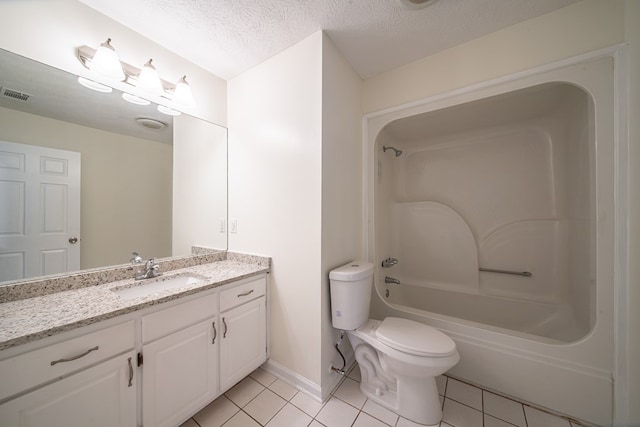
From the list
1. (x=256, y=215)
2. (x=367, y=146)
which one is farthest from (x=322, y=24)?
(x=256, y=215)

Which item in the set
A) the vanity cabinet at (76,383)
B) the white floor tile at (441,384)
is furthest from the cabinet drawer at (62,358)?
the white floor tile at (441,384)

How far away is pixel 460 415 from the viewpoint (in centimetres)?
123

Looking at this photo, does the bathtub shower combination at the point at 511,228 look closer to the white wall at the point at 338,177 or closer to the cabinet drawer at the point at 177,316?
the white wall at the point at 338,177

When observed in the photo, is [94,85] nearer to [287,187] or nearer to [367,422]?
[287,187]

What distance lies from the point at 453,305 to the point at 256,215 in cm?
215

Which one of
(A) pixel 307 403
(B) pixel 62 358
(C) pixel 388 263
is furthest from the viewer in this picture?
(C) pixel 388 263

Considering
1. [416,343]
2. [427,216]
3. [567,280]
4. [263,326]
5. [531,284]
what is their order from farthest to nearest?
[427,216] → [531,284] → [567,280] → [263,326] → [416,343]

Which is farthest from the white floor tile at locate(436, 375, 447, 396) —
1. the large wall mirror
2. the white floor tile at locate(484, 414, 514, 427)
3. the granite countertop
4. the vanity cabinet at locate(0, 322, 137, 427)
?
the large wall mirror

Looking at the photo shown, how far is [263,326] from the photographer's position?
155 cm

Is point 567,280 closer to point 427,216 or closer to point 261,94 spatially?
point 427,216

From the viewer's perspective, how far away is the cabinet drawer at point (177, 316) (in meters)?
0.99

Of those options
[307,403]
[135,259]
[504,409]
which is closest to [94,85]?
[135,259]

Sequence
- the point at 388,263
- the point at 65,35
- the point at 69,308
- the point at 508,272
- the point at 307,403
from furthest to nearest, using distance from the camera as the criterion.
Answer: the point at 388,263, the point at 508,272, the point at 307,403, the point at 65,35, the point at 69,308

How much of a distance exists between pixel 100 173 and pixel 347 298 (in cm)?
168
